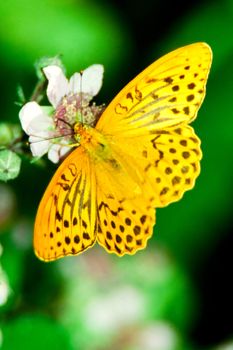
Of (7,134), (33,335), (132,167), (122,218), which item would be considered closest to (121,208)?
(122,218)

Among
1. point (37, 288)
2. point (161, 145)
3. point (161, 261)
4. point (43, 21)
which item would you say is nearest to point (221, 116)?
point (161, 261)

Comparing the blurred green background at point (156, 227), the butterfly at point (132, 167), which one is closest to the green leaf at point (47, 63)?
the butterfly at point (132, 167)

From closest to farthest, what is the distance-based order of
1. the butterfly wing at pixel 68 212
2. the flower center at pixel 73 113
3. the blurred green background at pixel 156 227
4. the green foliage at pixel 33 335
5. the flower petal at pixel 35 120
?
the butterfly wing at pixel 68 212 < the flower petal at pixel 35 120 < the flower center at pixel 73 113 < the green foliage at pixel 33 335 < the blurred green background at pixel 156 227

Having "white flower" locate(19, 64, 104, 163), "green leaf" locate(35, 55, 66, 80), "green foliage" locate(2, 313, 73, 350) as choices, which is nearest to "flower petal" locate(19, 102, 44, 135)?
"white flower" locate(19, 64, 104, 163)

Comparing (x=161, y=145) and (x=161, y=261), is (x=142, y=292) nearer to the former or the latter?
(x=161, y=261)

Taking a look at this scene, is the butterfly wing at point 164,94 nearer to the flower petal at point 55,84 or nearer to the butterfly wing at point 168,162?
the butterfly wing at point 168,162

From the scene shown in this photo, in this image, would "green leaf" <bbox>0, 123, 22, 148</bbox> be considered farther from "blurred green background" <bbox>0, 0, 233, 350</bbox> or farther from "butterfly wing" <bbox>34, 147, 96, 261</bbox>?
"blurred green background" <bbox>0, 0, 233, 350</bbox>

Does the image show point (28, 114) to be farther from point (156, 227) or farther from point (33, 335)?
point (156, 227)
